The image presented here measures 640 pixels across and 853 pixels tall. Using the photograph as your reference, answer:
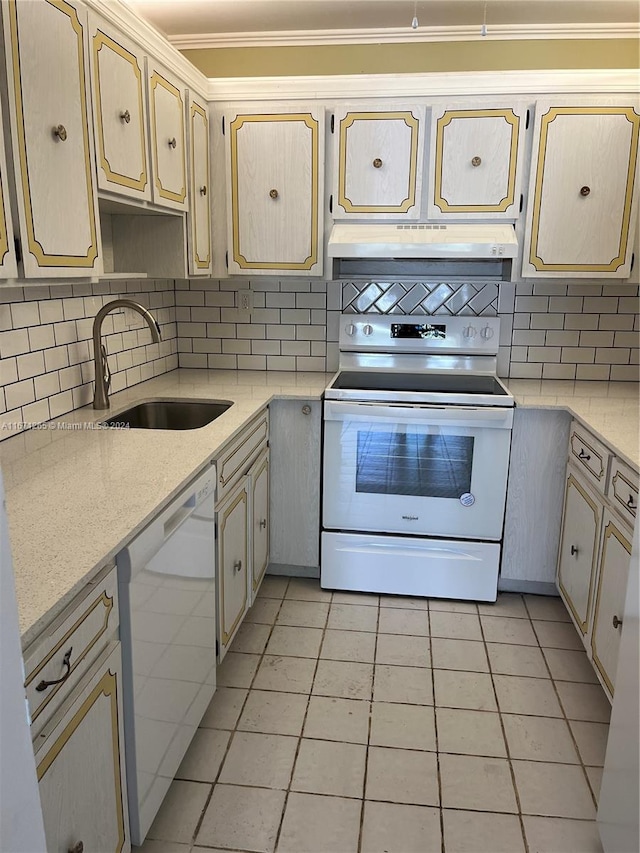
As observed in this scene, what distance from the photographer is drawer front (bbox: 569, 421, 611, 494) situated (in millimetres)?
2102

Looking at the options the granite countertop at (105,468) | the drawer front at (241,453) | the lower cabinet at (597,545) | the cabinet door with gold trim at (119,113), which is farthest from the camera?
the drawer front at (241,453)

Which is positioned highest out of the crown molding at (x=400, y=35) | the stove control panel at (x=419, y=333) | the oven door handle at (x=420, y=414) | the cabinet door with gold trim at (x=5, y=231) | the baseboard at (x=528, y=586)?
the crown molding at (x=400, y=35)

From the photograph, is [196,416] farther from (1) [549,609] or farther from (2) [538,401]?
(1) [549,609]

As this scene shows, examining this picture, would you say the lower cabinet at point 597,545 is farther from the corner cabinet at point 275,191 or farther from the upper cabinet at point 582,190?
the corner cabinet at point 275,191

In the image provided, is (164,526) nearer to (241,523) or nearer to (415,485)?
(241,523)

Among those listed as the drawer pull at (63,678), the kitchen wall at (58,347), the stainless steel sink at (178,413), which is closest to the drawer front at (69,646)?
the drawer pull at (63,678)

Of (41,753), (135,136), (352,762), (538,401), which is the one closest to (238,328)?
(135,136)

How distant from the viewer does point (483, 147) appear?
2.64 m

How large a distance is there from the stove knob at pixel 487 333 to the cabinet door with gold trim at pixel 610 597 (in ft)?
4.08

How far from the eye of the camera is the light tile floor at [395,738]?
1629 millimetres

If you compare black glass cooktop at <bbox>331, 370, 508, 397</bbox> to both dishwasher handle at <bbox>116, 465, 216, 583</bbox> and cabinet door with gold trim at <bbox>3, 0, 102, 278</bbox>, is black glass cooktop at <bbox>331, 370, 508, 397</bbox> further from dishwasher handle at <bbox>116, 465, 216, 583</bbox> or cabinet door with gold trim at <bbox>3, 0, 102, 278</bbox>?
cabinet door with gold trim at <bbox>3, 0, 102, 278</bbox>

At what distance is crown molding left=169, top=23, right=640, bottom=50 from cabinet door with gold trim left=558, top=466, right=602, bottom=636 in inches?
78.7

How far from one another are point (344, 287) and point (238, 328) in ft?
1.96

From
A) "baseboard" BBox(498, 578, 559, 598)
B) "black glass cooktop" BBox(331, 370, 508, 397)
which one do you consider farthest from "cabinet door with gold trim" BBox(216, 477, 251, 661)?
"baseboard" BBox(498, 578, 559, 598)
